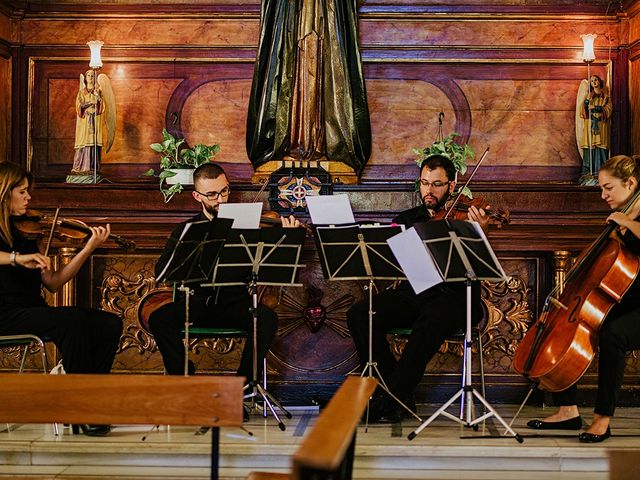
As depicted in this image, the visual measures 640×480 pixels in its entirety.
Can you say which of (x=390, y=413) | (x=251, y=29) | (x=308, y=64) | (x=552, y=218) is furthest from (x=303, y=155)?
(x=390, y=413)

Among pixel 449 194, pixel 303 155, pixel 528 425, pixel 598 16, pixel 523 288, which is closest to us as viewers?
pixel 528 425

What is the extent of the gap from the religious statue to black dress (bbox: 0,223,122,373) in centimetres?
203

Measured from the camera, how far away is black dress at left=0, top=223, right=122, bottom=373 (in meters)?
4.72

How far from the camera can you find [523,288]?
→ 19.0 ft

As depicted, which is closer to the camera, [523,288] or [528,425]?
[528,425]

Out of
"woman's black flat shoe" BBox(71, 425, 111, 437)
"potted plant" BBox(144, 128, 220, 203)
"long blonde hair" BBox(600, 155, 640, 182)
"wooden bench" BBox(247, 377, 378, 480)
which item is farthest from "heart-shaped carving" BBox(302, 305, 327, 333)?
"wooden bench" BBox(247, 377, 378, 480)

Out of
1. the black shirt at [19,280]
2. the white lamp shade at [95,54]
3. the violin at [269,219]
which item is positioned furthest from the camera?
the white lamp shade at [95,54]

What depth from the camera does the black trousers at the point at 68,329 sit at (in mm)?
4711

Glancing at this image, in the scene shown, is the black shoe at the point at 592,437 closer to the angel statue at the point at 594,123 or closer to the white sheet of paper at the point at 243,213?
the white sheet of paper at the point at 243,213

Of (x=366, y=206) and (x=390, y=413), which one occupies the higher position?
(x=366, y=206)

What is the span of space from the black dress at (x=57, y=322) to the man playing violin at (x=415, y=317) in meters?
1.38

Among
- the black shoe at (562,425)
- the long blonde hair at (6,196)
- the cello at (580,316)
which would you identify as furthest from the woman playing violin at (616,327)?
the long blonde hair at (6,196)

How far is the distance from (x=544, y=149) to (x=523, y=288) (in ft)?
4.90

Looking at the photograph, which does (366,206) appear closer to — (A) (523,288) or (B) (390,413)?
(A) (523,288)
